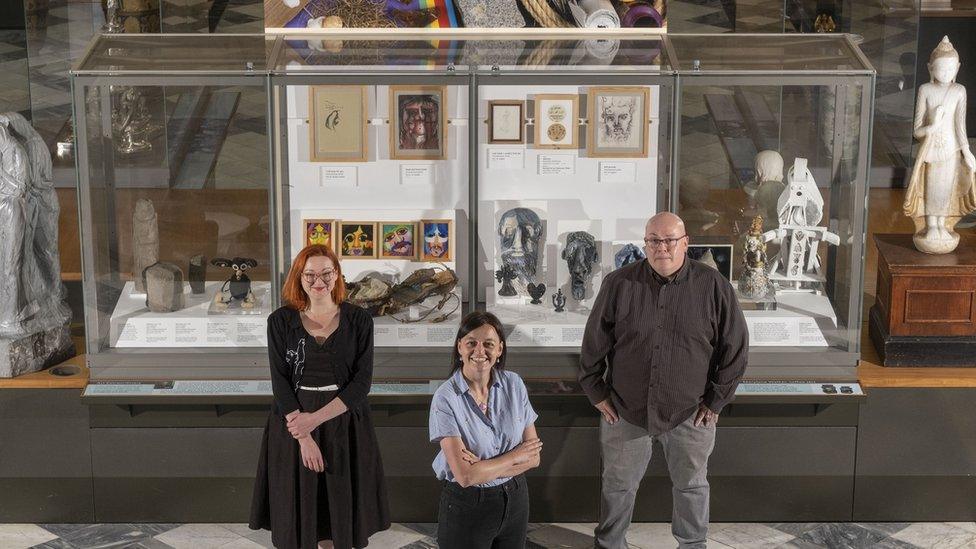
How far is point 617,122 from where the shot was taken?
6.23 m

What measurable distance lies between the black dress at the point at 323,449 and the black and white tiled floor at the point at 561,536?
26.7 inches

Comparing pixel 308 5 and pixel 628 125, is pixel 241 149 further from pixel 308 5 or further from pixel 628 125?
pixel 628 125

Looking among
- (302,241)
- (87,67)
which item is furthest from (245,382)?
(87,67)

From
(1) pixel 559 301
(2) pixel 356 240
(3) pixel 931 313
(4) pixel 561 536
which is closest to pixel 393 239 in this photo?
(2) pixel 356 240

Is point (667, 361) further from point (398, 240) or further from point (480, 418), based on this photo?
point (398, 240)

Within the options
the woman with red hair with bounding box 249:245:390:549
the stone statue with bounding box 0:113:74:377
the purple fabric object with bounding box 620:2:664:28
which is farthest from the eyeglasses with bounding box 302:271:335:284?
the purple fabric object with bounding box 620:2:664:28

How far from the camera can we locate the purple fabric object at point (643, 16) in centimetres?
651

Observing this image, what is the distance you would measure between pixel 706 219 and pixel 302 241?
5.63 feet

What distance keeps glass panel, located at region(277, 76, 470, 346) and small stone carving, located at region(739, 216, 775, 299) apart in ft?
3.97

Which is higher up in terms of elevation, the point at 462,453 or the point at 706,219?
the point at 706,219

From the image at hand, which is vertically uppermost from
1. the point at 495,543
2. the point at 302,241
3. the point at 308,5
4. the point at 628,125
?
the point at 308,5

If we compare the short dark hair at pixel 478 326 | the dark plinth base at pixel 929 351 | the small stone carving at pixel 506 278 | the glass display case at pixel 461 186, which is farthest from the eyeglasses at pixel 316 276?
the dark plinth base at pixel 929 351

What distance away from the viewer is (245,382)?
247 inches

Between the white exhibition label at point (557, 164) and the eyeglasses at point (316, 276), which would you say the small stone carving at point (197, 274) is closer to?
the eyeglasses at point (316, 276)
